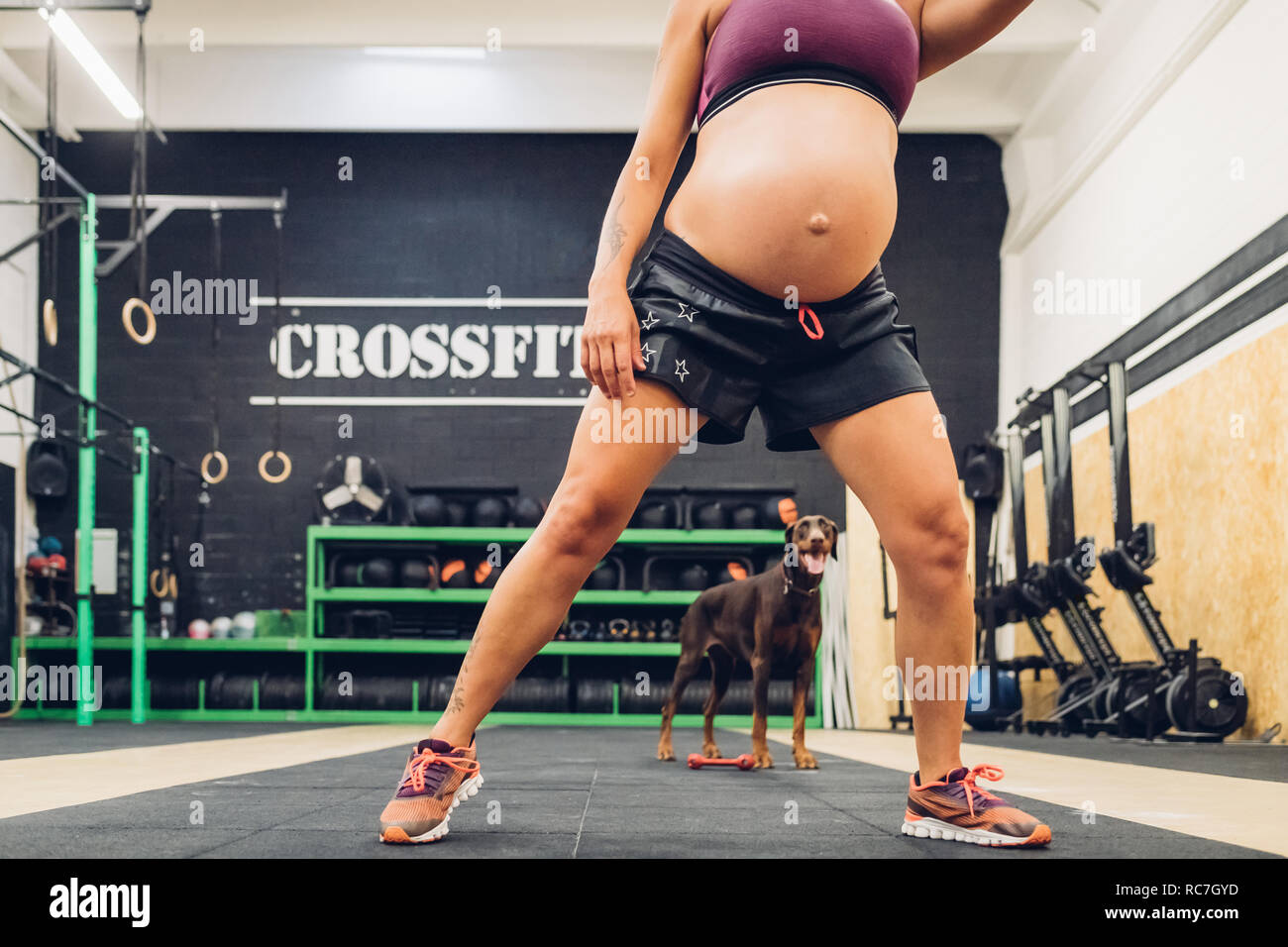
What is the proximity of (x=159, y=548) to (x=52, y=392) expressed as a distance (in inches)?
74.6

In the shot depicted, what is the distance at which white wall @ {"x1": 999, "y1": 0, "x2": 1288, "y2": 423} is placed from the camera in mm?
5570

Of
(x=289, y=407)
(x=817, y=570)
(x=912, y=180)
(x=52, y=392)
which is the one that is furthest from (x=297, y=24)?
(x=817, y=570)

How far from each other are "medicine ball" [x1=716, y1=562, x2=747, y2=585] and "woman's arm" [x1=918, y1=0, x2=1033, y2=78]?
20.8 feet

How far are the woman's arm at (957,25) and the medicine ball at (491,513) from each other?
6844 mm

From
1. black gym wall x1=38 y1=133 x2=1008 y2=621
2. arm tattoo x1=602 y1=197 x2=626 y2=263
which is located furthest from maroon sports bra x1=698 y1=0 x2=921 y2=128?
black gym wall x1=38 y1=133 x2=1008 y2=621

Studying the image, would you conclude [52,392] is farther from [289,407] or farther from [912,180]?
[912,180]

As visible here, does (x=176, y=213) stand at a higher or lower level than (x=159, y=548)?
higher

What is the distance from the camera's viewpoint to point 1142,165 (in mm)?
7008

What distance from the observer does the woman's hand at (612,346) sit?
1.49 meters

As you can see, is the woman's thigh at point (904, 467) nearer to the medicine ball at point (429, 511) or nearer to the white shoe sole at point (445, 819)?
the white shoe sole at point (445, 819)

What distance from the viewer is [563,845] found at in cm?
145

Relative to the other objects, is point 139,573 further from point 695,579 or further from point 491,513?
point 695,579

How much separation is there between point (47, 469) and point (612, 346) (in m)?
8.65

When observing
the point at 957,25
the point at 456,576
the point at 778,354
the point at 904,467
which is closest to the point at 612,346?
the point at 778,354
